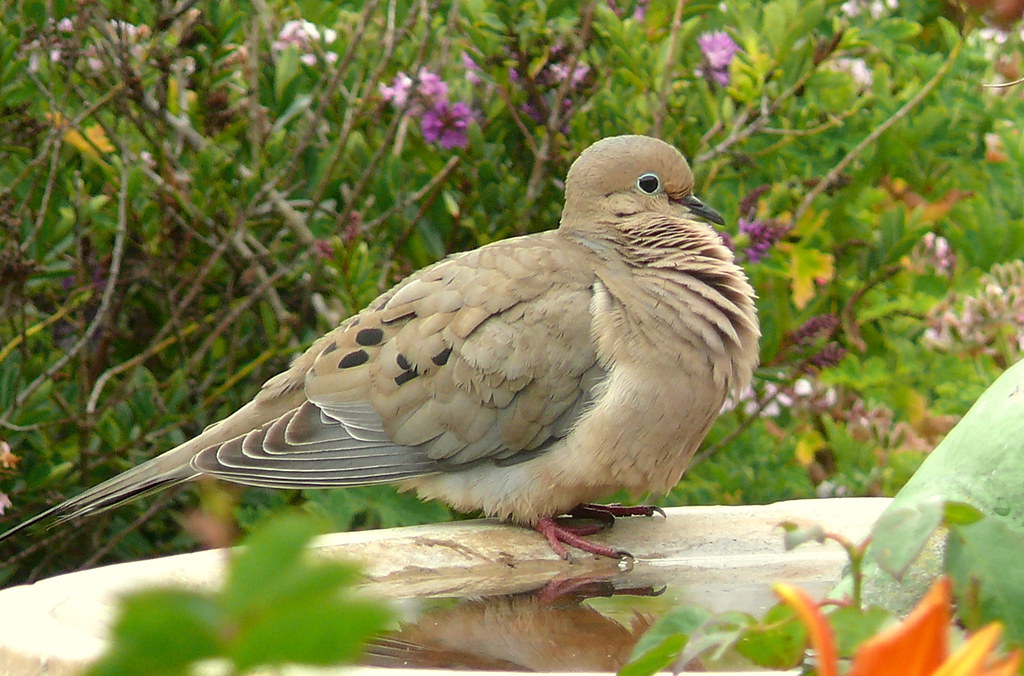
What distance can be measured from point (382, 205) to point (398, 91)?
0.35 m

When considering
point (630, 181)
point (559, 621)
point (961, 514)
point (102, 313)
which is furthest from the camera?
point (102, 313)

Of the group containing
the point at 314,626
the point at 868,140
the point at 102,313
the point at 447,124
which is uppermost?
the point at 314,626

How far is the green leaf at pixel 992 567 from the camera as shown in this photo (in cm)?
91

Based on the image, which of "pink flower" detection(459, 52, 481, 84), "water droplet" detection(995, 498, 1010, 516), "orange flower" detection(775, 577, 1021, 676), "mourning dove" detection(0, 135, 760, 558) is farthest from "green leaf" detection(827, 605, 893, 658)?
"pink flower" detection(459, 52, 481, 84)

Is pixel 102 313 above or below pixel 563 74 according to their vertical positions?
below

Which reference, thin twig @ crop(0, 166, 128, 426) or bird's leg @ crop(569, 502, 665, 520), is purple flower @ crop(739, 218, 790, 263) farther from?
thin twig @ crop(0, 166, 128, 426)

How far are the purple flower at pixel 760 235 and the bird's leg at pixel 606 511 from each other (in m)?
0.89

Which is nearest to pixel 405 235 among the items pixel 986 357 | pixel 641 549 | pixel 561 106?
pixel 561 106

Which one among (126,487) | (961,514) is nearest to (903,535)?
(961,514)

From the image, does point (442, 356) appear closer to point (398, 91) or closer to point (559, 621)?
point (559, 621)

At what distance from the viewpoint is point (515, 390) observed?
2945mm

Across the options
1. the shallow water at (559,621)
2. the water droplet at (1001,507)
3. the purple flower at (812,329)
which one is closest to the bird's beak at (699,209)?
the purple flower at (812,329)

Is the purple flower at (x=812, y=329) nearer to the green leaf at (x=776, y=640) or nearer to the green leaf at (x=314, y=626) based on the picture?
the green leaf at (x=776, y=640)

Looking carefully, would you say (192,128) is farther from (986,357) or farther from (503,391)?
(986,357)
